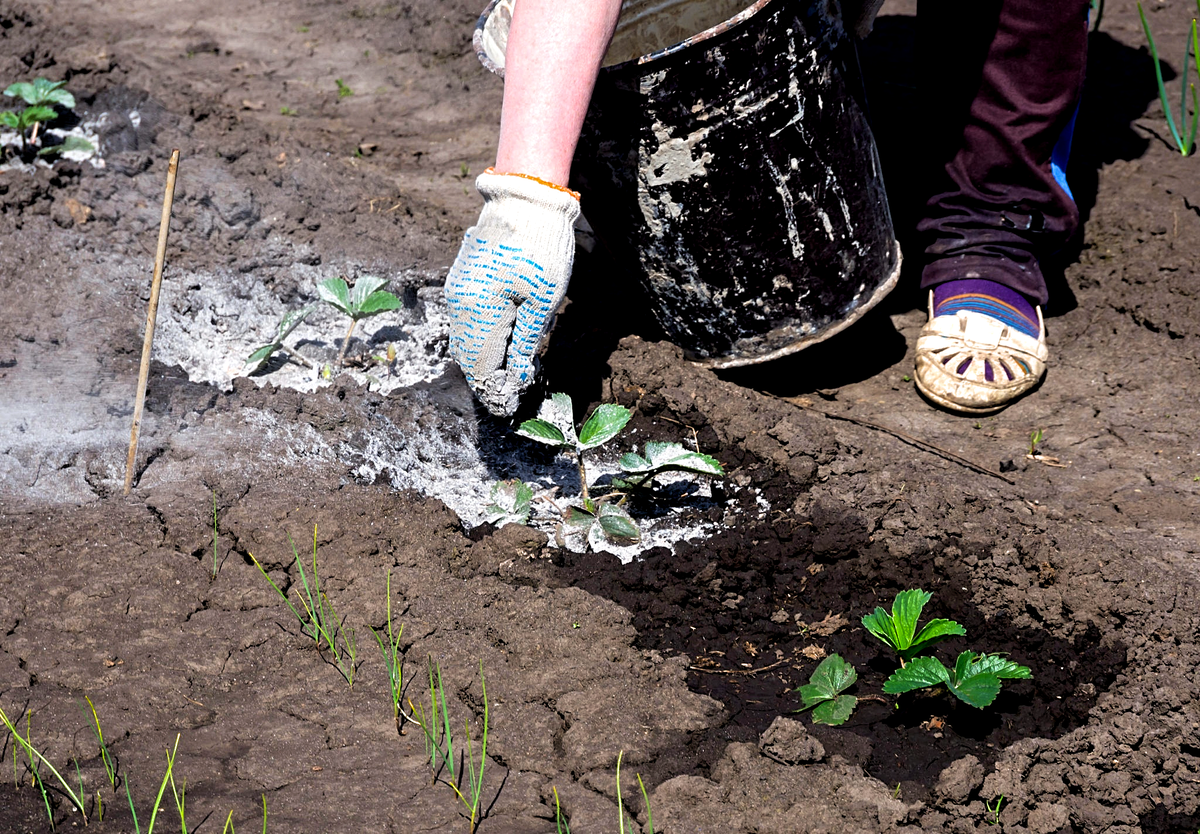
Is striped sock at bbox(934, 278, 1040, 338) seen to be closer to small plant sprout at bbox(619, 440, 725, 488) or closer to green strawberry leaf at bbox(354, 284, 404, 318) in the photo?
small plant sprout at bbox(619, 440, 725, 488)

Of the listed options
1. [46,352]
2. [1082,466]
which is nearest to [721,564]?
[1082,466]

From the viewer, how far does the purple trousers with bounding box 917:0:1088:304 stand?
6.73ft

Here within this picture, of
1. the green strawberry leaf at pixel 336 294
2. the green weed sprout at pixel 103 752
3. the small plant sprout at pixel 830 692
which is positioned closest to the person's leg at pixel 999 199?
the small plant sprout at pixel 830 692

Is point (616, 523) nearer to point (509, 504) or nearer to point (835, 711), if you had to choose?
point (509, 504)

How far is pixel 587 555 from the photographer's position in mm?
1749

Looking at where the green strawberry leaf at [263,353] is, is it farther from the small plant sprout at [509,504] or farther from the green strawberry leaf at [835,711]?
the green strawberry leaf at [835,711]

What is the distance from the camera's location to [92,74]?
316cm

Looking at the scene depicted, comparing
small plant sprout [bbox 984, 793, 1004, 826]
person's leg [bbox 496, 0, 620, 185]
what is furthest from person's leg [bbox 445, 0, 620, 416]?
small plant sprout [bbox 984, 793, 1004, 826]

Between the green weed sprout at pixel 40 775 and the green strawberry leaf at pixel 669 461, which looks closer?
the green weed sprout at pixel 40 775

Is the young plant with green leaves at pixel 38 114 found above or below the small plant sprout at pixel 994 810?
above

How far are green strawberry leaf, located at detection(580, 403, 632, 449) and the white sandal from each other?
33.4 inches

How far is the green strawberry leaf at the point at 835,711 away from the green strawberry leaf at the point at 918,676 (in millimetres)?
61

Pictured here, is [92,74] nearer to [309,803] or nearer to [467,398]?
[467,398]

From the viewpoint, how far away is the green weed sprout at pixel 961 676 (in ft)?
4.35
